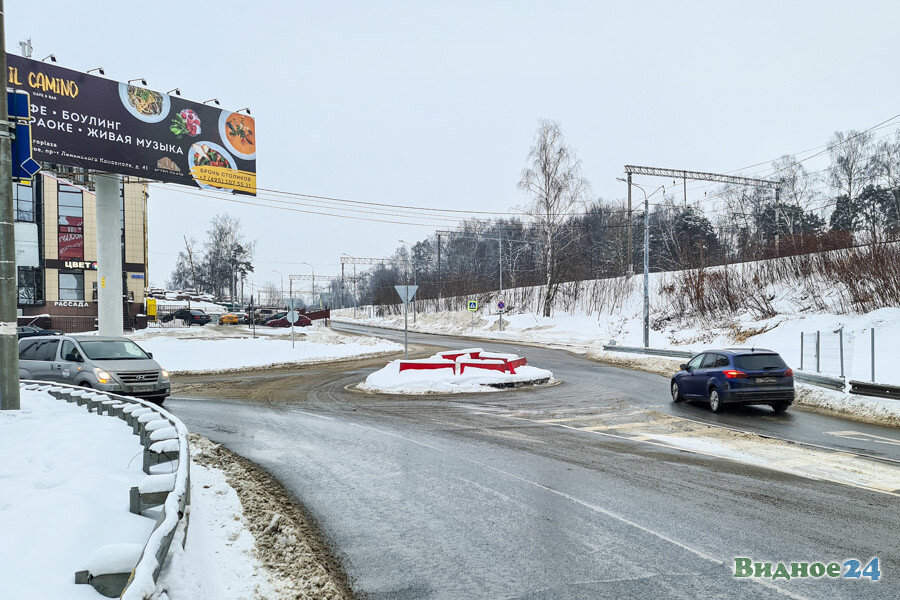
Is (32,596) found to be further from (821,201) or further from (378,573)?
(821,201)

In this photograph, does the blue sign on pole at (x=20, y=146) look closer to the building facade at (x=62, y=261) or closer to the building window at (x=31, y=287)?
the building facade at (x=62, y=261)

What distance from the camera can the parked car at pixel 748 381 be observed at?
13555 millimetres

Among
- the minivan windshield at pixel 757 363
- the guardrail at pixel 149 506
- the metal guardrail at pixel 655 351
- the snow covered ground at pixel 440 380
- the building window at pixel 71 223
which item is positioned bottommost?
the metal guardrail at pixel 655 351

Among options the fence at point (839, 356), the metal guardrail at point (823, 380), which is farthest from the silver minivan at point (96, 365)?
the fence at point (839, 356)

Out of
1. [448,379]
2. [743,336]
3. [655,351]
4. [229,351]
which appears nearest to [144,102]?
[229,351]

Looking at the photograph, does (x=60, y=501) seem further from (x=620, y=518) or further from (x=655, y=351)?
(x=655, y=351)

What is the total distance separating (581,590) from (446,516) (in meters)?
2.04

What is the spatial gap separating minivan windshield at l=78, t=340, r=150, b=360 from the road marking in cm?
1567

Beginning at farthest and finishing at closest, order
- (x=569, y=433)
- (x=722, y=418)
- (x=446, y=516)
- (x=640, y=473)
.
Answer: (x=722, y=418) < (x=569, y=433) < (x=640, y=473) < (x=446, y=516)

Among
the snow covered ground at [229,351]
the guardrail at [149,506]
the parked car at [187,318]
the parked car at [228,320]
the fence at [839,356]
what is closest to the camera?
the guardrail at [149,506]

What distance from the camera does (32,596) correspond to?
2951mm

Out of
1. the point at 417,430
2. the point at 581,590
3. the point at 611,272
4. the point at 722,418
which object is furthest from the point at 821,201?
the point at 581,590

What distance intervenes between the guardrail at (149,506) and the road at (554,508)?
5.08 ft

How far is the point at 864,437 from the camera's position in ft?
35.0
